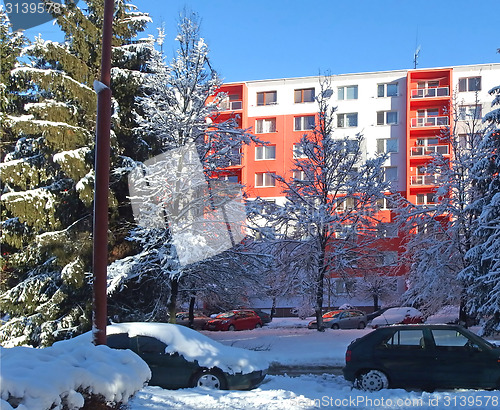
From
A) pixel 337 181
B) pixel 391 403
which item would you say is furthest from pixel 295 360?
pixel 337 181

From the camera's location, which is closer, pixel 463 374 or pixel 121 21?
pixel 463 374

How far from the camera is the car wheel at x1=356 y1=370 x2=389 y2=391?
31.0 feet

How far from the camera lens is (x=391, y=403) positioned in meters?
7.72

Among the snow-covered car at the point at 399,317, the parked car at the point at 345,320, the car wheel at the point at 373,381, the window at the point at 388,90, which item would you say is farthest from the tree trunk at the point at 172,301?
the window at the point at 388,90

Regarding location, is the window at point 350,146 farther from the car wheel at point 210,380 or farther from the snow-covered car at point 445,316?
the car wheel at point 210,380

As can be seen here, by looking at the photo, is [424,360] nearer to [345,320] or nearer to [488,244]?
[488,244]

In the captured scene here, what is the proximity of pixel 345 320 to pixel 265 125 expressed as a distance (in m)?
21.0

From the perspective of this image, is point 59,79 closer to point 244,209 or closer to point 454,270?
point 244,209


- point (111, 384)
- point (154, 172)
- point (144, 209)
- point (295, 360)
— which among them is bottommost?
point (295, 360)

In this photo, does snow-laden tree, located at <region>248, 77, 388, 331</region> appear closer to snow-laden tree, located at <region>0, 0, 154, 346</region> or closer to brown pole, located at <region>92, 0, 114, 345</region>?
snow-laden tree, located at <region>0, 0, 154, 346</region>

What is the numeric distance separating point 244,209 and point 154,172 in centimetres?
351

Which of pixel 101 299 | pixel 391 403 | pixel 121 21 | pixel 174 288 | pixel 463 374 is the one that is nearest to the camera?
pixel 101 299

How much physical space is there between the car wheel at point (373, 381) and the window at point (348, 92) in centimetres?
3605

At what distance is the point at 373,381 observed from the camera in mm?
9477
